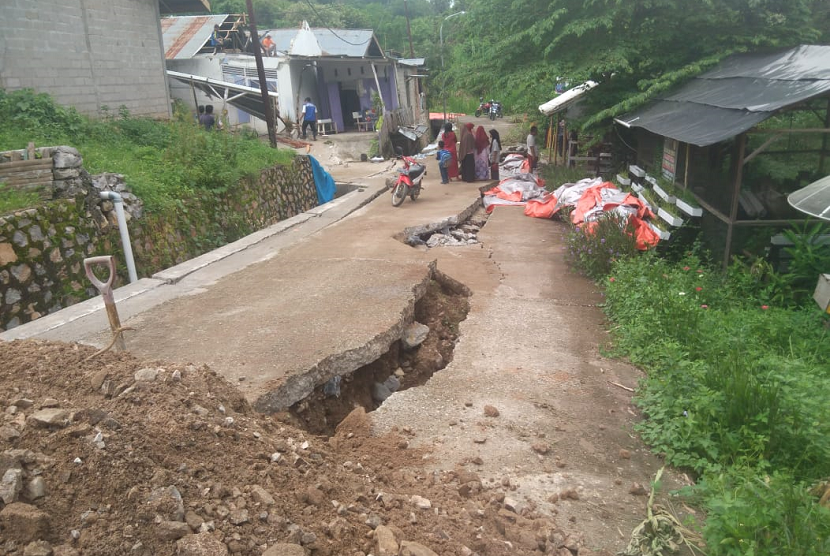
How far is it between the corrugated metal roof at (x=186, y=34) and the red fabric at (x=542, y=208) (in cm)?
1576

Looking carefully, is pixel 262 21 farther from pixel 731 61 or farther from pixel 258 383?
pixel 258 383

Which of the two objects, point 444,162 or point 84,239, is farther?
point 444,162

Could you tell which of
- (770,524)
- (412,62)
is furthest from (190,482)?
(412,62)

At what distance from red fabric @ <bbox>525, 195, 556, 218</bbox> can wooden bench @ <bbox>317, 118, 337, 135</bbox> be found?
42.9 ft

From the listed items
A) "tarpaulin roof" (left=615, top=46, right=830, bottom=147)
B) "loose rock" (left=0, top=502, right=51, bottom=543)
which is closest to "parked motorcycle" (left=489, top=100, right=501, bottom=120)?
"tarpaulin roof" (left=615, top=46, right=830, bottom=147)

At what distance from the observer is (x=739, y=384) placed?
152 inches

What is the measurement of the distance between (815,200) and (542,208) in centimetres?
662

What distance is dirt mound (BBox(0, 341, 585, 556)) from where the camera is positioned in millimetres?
2230

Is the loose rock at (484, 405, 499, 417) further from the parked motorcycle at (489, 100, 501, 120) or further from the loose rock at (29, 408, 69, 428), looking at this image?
the parked motorcycle at (489, 100, 501, 120)

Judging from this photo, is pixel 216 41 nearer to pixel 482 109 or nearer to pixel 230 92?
pixel 230 92

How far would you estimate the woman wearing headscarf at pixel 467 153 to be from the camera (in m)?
14.6

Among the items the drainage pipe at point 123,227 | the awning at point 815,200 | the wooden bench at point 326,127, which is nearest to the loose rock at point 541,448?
the awning at point 815,200

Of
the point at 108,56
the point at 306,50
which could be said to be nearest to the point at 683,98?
the point at 108,56

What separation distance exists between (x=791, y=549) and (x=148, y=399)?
2.91 m
